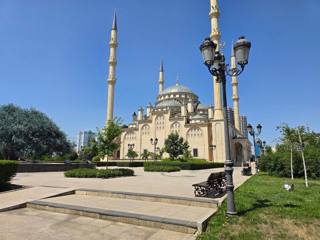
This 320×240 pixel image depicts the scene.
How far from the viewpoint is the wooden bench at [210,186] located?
784 cm

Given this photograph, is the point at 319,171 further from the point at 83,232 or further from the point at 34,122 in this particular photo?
the point at 34,122

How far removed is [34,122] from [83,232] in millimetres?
29498

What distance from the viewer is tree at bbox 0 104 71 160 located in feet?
93.0

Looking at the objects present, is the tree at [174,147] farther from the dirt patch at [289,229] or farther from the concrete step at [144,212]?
the dirt patch at [289,229]

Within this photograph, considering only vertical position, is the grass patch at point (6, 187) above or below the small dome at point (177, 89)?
below

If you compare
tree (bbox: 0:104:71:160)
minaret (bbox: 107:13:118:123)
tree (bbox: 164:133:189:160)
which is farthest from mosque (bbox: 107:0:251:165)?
tree (bbox: 0:104:71:160)

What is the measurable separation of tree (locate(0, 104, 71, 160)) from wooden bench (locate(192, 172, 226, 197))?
89.9 ft

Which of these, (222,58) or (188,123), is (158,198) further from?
(188,123)

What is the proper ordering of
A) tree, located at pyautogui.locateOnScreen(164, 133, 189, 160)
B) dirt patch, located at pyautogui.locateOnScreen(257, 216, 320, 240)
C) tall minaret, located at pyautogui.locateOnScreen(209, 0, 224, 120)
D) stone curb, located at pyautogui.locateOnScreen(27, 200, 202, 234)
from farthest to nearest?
tall minaret, located at pyautogui.locateOnScreen(209, 0, 224, 120) < tree, located at pyautogui.locateOnScreen(164, 133, 189, 160) < stone curb, located at pyautogui.locateOnScreen(27, 200, 202, 234) < dirt patch, located at pyautogui.locateOnScreen(257, 216, 320, 240)

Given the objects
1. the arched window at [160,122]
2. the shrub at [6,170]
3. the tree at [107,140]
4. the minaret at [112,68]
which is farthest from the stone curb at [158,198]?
the arched window at [160,122]

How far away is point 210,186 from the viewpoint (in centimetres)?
815

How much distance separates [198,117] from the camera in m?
51.8

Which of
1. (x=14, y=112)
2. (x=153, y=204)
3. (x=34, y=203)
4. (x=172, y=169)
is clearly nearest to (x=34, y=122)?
(x=14, y=112)

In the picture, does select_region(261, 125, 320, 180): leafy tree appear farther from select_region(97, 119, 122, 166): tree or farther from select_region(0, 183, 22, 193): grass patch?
select_region(0, 183, 22, 193): grass patch
